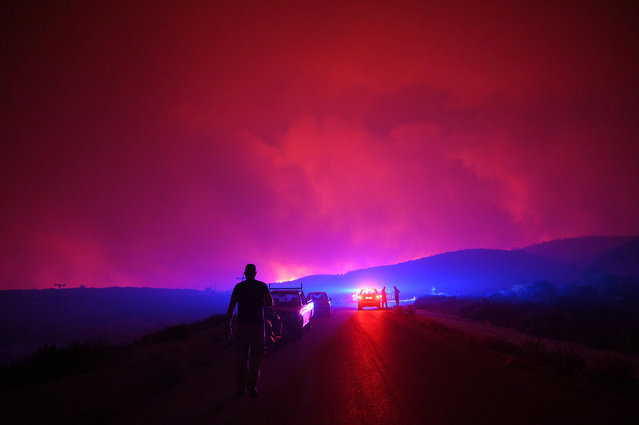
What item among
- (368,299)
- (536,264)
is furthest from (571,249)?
(368,299)

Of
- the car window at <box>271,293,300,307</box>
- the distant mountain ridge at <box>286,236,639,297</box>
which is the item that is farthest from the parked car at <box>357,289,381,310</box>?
the distant mountain ridge at <box>286,236,639,297</box>

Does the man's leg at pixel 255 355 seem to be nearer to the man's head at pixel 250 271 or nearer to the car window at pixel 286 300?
the man's head at pixel 250 271

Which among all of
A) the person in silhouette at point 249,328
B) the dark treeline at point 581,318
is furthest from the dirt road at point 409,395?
the dark treeline at point 581,318

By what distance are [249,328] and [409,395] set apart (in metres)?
3.35

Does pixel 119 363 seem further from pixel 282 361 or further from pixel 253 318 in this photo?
pixel 253 318

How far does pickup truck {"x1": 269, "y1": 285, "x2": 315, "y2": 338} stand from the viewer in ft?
44.9

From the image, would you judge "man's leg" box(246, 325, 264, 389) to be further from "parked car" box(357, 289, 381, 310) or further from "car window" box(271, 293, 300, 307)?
"parked car" box(357, 289, 381, 310)

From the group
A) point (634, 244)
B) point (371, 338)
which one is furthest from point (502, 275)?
point (371, 338)

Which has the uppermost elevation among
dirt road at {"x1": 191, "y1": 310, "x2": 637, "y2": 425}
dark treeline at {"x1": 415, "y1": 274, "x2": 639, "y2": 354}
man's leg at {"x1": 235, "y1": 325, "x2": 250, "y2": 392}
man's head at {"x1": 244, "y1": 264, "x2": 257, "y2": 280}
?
man's head at {"x1": 244, "y1": 264, "x2": 257, "y2": 280}

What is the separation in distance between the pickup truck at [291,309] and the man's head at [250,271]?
22.5 ft

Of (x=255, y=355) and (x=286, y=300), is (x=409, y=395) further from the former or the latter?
(x=286, y=300)

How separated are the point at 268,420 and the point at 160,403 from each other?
263 cm

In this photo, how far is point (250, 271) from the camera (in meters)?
7.33

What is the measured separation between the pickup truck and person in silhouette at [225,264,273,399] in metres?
6.70
